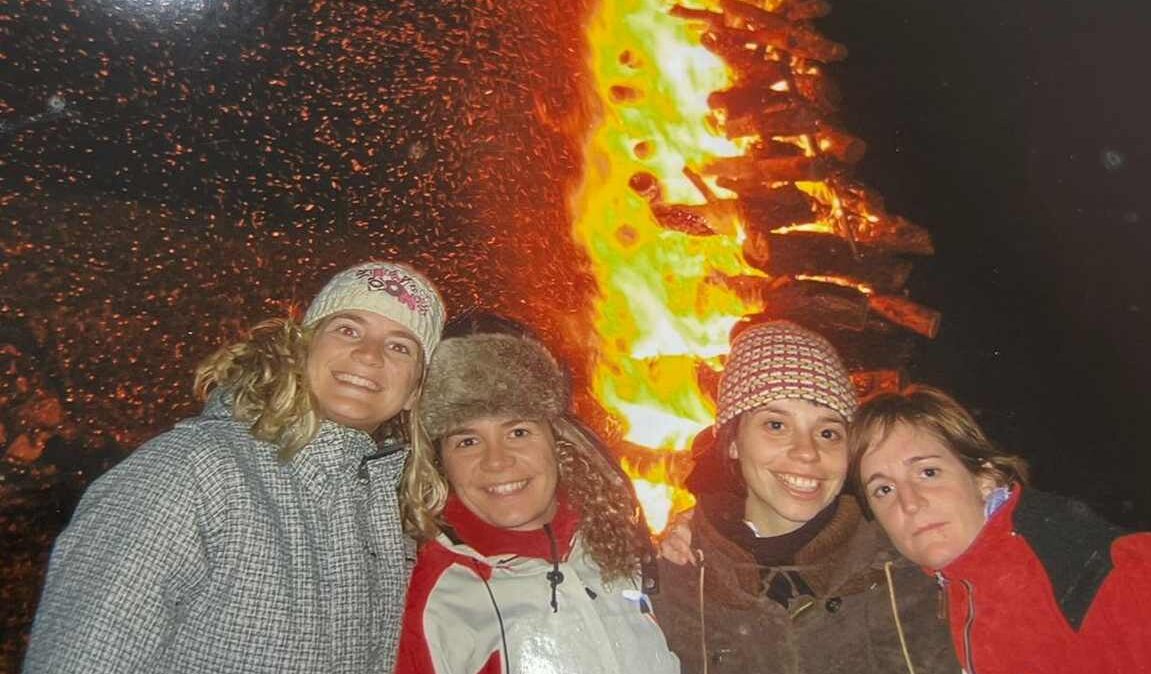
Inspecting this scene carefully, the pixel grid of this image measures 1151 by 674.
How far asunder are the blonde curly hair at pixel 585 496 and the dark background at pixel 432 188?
8.59 ft

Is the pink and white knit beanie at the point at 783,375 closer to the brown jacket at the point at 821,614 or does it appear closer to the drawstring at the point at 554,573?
the brown jacket at the point at 821,614

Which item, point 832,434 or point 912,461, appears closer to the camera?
point 912,461

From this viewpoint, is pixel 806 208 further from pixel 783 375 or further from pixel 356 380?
pixel 356 380

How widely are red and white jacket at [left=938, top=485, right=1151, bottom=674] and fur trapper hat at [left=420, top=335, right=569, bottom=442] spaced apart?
1491mm

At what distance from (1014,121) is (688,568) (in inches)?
184

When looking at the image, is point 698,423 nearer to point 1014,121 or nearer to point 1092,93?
point 1014,121

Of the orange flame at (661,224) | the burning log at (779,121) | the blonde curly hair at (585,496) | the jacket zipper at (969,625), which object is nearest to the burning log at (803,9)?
the orange flame at (661,224)

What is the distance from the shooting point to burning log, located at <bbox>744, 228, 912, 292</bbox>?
190 inches

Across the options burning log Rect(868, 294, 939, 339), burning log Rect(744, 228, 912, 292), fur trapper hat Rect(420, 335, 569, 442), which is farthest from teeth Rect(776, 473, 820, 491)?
burning log Rect(868, 294, 939, 339)

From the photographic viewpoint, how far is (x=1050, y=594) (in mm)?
2355

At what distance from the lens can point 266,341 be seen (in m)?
2.60

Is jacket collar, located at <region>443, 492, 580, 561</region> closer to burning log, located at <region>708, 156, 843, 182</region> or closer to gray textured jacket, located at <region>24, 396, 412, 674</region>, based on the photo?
gray textured jacket, located at <region>24, 396, 412, 674</region>

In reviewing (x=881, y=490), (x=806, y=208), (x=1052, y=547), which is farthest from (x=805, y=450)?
(x=806, y=208)

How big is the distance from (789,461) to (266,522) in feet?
5.56
